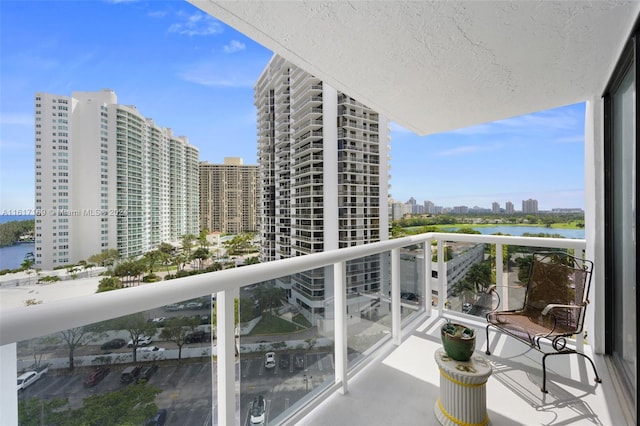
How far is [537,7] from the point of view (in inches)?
57.8

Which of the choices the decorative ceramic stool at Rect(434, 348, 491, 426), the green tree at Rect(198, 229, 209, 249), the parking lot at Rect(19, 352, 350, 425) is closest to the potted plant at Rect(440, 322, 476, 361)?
the decorative ceramic stool at Rect(434, 348, 491, 426)

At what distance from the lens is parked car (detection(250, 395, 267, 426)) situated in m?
1.56

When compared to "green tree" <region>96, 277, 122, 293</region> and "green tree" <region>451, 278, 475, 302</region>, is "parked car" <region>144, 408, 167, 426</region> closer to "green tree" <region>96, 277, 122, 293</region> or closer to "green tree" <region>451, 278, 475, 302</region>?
"green tree" <region>96, 277, 122, 293</region>

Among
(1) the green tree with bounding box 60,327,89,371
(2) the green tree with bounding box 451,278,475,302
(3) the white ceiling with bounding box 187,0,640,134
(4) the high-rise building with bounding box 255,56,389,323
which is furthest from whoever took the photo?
(4) the high-rise building with bounding box 255,56,389,323

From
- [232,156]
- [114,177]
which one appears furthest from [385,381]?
[232,156]

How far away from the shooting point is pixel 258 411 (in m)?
1.59

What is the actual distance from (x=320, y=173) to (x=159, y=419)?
22785 mm

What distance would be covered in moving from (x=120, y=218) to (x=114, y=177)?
0.95 meters

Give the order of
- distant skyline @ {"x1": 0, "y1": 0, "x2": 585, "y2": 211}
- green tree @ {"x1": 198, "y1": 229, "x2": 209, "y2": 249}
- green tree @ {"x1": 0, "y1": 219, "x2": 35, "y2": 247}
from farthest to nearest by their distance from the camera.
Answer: green tree @ {"x1": 198, "y1": 229, "x2": 209, "y2": 249} → distant skyline @ {"x1": 0, "y1": 0, "x2": 585, "y2": 211} → green tree @ {"x1": 0, "y1": 219, "x2": 35, "y2": 247}

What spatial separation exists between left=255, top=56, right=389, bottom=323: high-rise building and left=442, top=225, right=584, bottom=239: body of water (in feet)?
57.5

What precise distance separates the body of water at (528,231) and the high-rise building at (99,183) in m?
5.17

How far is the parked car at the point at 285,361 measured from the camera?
172 cm

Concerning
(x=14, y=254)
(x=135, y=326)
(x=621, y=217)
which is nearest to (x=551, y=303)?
(x=621, y=217)

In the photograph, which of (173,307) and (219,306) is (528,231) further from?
(173,307)
